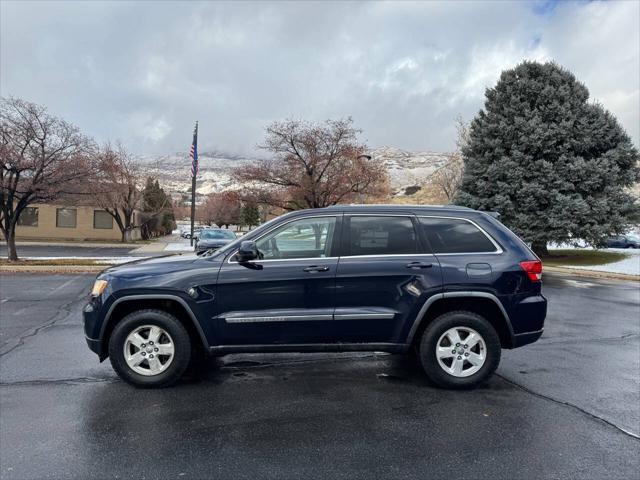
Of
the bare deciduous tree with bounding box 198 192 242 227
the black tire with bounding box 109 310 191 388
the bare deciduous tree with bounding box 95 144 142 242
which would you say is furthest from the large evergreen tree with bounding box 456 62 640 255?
the bare deciduous tree with bounding box 198 192 242 227

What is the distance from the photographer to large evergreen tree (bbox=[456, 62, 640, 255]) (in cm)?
2241

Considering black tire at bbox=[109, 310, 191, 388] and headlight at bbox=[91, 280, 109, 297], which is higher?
headlight at bbox=[91, 280, 109, 297]

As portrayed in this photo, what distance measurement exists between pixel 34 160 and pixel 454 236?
16.5 metres

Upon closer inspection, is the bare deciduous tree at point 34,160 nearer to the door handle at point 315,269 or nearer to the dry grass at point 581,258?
the door handle at point 315,269

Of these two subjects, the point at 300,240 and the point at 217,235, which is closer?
the point at 300,240

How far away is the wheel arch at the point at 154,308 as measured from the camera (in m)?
4.48

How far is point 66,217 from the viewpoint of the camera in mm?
39094

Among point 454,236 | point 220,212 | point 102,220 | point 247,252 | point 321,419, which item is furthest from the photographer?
point 220,212

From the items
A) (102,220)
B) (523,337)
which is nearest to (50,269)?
(523,337)

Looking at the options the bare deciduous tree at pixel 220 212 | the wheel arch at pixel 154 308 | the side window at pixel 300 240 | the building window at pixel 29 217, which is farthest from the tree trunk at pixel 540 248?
the bare deciduous tree at pixel 220 212

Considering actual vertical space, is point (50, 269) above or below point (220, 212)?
below

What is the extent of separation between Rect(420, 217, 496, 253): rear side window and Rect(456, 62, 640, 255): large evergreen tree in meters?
Answer: 19.9

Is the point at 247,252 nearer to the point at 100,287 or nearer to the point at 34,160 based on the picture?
the point at 100,287

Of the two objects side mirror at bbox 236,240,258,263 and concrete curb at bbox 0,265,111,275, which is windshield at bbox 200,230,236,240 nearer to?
concrete curb at bbox 0,265,111,275
